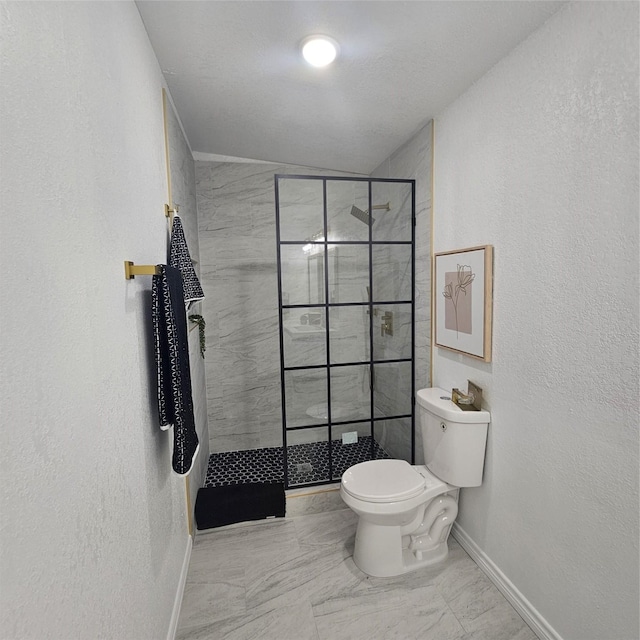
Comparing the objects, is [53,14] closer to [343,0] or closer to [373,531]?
[343,0]

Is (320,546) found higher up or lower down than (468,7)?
lower down

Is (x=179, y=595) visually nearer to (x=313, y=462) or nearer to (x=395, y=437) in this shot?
(x=313, y=462)

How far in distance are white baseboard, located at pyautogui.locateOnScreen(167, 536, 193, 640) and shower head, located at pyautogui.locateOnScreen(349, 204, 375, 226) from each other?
2026mm

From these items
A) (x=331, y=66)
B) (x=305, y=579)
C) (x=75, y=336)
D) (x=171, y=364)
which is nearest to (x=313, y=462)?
(x=305, y=579)

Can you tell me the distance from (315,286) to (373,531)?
1334 millimetres

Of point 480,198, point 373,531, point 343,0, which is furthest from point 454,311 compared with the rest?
point 343,0

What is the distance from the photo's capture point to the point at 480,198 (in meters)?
1.78

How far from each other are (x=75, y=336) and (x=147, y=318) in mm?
579

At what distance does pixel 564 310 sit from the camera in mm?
1357

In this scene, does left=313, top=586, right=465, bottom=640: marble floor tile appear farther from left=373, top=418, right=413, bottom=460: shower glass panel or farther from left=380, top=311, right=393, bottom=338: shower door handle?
left=380, top=311, right=393, bottom=338: shower door handle

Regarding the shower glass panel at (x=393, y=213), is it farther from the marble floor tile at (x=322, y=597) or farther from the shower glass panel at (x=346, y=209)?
the marble floor tile at (x=322, y=597)

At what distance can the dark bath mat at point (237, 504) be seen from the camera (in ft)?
7.08

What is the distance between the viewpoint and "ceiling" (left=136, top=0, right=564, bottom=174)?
131 centimetres

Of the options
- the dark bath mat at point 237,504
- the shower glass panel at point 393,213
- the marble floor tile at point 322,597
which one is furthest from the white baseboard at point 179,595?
the shower glass panel at point 393,213
